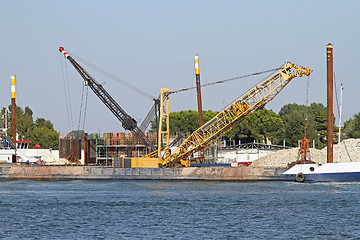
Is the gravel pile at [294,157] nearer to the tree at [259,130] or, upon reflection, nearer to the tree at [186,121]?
the tree at [259,130]

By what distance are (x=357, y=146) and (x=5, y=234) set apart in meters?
78.8

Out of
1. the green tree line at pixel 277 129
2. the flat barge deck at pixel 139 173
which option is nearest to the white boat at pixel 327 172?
the flat barge deck at pixel 139 173

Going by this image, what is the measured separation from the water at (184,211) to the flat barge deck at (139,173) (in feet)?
18.4

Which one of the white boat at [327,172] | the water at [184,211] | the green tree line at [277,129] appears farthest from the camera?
the green tree line at [277,129]

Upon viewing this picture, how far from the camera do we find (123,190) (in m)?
66.1

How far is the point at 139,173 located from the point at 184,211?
108 ft

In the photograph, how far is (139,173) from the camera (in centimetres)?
8012

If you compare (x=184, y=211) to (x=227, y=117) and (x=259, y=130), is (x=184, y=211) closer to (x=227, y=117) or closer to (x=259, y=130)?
(x=227, y=117)

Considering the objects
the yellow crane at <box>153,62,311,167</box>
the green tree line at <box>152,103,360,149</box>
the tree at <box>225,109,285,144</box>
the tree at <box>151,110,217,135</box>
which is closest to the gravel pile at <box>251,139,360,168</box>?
the yellow crane at <box>153,62,311,167</box>

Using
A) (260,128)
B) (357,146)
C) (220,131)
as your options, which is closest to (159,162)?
(220,131)

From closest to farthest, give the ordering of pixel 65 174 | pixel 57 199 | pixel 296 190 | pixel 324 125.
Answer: pixel 57 199 < pixel 296 190 < pixel 65 174 < pixel 324 125

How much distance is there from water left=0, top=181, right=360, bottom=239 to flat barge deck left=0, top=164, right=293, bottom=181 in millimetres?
5600

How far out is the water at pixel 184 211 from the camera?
38312 millimetres

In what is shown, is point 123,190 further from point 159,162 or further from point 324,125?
point 324,125
